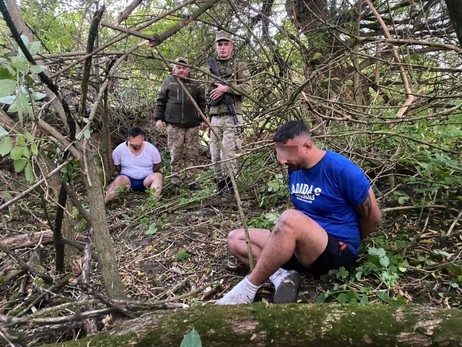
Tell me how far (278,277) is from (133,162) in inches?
138

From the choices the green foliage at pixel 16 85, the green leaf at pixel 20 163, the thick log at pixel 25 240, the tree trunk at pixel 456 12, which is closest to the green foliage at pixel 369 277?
the tree trunk at pixel 456 12

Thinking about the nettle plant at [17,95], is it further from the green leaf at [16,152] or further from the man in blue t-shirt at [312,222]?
the man in blue t-shirt at [312,222]

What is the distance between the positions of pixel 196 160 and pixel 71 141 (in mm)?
4213

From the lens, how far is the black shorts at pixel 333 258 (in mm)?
2611

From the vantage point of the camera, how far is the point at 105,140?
577cm

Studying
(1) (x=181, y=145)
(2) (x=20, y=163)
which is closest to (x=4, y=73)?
(2) (x=20, y=163)

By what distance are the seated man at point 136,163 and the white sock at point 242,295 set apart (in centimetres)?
312

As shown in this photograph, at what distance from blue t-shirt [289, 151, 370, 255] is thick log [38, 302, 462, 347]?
93cm

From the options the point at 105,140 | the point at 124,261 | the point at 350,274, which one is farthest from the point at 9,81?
the point at 105,140

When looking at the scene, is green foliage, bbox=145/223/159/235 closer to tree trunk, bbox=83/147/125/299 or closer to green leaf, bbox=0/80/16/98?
tree trunk, bbox=83/147/125/299

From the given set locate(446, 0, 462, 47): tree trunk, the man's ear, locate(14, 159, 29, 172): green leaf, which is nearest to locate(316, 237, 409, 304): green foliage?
the man's ear

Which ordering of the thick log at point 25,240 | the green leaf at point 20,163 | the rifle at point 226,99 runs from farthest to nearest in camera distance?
the rifle at point 226,99
the thick log at point 25,240
the green leaf at point 20,163

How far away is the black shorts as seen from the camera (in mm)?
2611

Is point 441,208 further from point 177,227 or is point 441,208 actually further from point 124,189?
point 124,189
